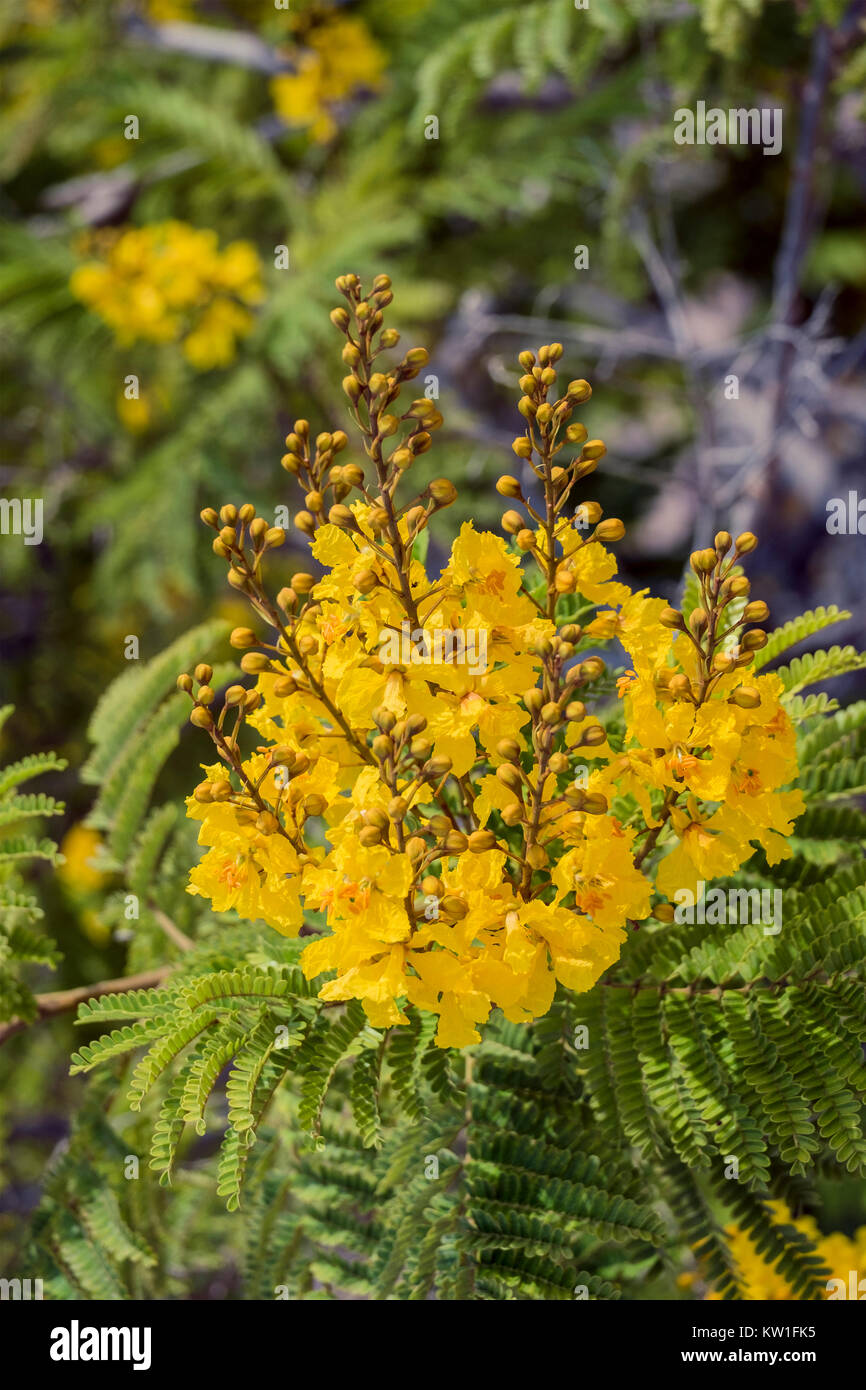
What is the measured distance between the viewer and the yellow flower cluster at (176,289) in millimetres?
4227

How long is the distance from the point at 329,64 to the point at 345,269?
974 millimetres

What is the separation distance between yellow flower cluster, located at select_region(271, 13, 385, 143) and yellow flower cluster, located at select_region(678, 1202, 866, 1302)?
422 cm

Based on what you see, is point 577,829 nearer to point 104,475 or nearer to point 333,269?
point 333,269

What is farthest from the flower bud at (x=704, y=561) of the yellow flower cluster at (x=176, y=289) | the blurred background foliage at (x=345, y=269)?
the yellow flower cluster at (x=176, y=289)

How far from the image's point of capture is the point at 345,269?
416cm

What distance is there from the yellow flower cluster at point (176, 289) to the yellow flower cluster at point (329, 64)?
2.42ft

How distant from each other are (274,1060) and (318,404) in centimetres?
349

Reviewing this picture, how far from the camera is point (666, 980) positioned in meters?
1.69

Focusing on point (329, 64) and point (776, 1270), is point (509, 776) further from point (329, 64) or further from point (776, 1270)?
point (329, 64)

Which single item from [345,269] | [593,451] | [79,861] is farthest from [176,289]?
[593,451]

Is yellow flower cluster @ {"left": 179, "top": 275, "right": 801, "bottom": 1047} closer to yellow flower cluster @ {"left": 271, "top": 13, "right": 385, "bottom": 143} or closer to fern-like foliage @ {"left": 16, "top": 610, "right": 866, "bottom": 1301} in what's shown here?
fern-like foliage @ {"left": 16, "top": 610, "right": 866, "bottom": 1301}

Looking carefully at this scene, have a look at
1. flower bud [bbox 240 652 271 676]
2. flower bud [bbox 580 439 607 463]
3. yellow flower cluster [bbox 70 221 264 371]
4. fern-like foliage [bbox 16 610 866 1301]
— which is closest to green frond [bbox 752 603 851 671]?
fern-like foliage [bbox 16 610 866 1301]

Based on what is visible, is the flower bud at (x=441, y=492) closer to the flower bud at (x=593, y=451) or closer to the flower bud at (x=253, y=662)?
the flower bud at (x=593, y=451)

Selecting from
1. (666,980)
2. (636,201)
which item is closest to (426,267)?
(636,201)
